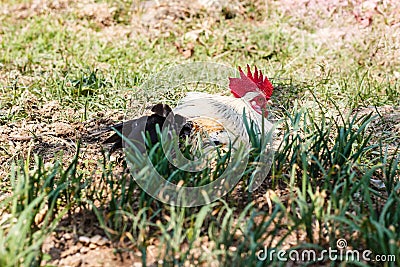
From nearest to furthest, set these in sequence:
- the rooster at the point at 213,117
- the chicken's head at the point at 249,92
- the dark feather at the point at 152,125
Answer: the dark feather at the point at 152,125
the rooster at the point at 213,117
the chicken's head at the point at 249,92

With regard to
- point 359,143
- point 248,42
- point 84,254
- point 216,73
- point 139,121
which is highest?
point 248,42

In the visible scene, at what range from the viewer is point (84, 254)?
86.2 inches

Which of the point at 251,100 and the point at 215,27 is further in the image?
the point at 215,27

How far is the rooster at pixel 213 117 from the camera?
2754 mm

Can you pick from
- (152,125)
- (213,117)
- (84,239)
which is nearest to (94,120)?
(213,117)

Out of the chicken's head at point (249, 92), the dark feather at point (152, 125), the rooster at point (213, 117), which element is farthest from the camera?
the chicken's head at point (249, 92)

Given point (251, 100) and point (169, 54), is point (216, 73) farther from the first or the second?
point (251, 100)

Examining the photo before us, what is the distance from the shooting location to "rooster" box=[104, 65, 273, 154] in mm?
2754

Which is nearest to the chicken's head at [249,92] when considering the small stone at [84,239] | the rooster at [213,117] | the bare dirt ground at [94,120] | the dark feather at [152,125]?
the rooster at [213,117]

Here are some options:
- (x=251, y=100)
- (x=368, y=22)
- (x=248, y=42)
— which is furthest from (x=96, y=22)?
(x=251, y=100)

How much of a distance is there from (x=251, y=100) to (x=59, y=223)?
4.76ft

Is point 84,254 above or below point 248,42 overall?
below

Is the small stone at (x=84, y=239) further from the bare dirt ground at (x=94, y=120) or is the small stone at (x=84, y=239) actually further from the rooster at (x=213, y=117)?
the rooster at (x=213, y=117)

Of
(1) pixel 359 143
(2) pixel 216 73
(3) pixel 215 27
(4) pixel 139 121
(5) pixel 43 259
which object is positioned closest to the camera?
(5) pixel 43 259
